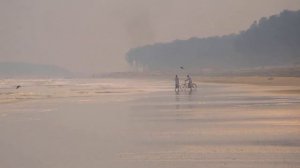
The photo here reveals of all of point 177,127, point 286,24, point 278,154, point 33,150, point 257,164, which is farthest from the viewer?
point 286,24

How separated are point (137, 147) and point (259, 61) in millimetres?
154418

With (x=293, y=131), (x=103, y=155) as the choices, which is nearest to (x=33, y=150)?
(x=103, y=155)

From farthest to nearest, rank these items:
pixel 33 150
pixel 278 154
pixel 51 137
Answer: pixel 51 137 < pixel 33 150 < pixel 278 154

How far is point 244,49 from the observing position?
16575 centimetres

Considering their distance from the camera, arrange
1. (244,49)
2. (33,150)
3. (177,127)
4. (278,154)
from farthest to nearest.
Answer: (244,49) → (177,127) → (33,150) → (278,154)

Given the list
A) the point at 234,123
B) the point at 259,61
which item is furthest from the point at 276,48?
the point at 234,123

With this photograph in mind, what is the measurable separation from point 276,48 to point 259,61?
720 centimetres

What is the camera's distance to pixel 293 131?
12398mm

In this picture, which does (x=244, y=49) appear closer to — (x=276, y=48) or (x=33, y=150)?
(x=276, y=48)

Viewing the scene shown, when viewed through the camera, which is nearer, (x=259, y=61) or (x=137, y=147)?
(x=137, y=147)

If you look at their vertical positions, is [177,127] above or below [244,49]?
below

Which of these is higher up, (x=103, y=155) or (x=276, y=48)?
(x=276, y=48)

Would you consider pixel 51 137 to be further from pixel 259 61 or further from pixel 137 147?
pixel 259 61

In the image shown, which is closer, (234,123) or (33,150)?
(33,150)
